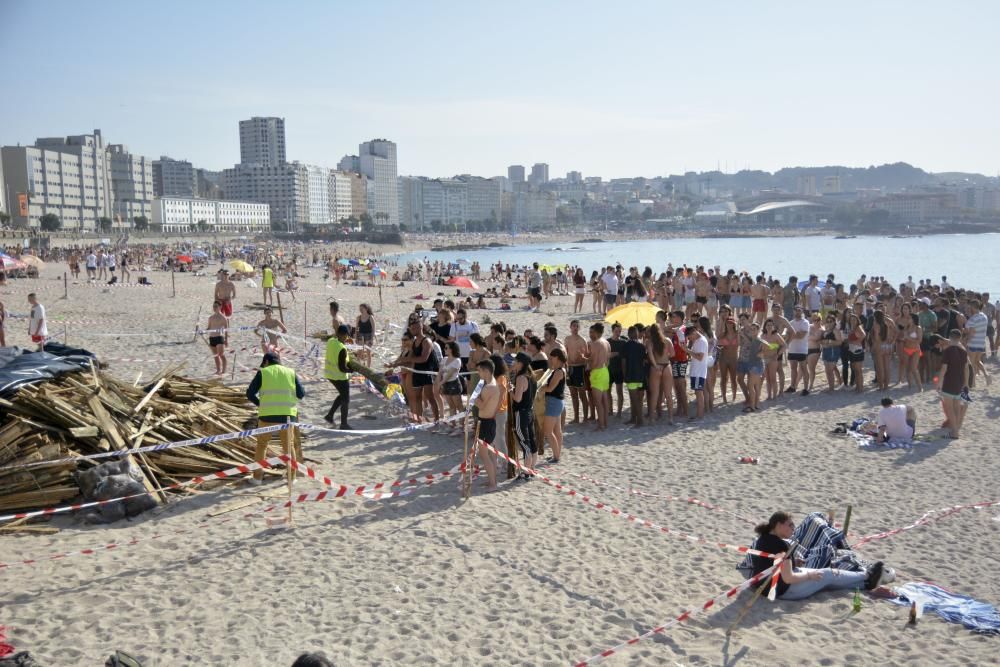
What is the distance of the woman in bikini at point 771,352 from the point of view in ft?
40.3

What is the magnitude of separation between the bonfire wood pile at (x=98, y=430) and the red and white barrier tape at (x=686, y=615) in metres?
4.56

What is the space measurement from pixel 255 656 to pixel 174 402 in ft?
14.9

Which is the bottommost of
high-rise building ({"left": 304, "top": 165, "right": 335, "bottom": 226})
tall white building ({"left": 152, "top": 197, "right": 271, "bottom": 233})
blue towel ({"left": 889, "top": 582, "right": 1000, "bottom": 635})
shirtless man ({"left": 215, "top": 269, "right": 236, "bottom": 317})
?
blue towel ({"left": 889, "top": 582, "right": 1000, "bottom": 635})

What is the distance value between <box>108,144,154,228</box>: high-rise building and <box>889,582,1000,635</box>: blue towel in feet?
482

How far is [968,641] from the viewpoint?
17.6 ft

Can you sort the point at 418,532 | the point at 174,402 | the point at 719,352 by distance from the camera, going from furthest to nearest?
1. the point at 719,352
2. the point at 174,402
3. the point at 418,532

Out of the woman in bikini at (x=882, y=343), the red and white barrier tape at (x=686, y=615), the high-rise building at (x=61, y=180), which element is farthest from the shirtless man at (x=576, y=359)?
the high-rise building at (x=61, y=180)

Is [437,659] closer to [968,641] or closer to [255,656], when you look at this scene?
[255,656]

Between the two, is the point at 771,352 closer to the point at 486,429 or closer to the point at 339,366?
the point at 486,429

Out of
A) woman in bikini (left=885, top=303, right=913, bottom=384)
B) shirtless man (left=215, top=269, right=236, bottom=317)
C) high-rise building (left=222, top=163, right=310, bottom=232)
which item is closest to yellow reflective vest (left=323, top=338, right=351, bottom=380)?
shirtless man (left=215, top=269, right=236, bottom=317)

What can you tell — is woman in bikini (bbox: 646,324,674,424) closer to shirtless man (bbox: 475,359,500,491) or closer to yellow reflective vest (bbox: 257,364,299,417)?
shirtless man (bbox: 475,359,500,491)

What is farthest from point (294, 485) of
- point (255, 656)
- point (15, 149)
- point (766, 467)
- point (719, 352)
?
point (15, 149)

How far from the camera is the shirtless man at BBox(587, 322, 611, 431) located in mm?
10445

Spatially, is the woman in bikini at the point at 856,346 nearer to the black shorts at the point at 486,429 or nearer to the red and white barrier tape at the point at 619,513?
the red and white barrier tape at the point at 619,513
